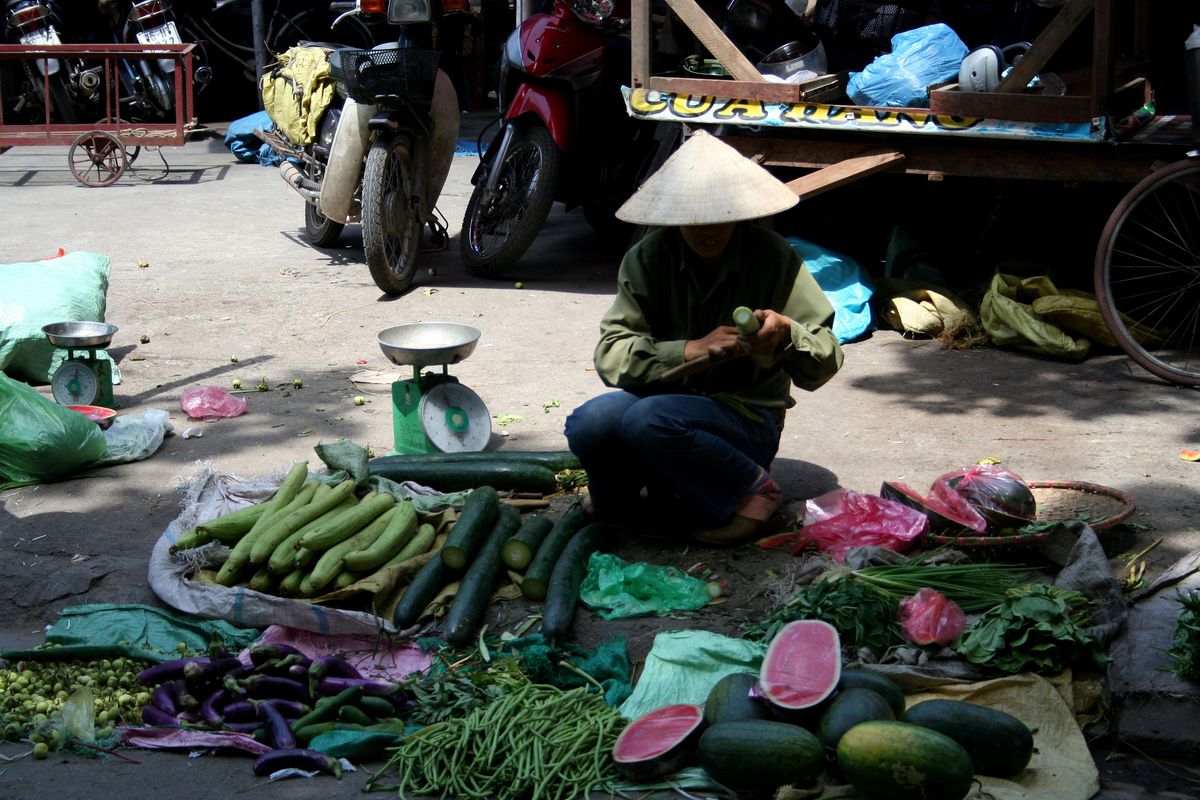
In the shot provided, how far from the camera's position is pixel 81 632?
3.60m

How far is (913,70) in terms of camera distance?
20.8 ft

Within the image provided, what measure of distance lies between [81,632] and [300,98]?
5.30 meters

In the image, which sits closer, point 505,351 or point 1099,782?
point 1099,782

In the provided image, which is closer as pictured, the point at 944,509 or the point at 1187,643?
the point at 1187,643

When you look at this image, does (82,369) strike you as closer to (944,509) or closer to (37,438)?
(37,438)

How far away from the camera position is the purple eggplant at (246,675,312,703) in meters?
3.19

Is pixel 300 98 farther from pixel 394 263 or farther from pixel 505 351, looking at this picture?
pixel 505 351

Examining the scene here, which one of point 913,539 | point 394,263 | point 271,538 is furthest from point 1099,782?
point 394,263

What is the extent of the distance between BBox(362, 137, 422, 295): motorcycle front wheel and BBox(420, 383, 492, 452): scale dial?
2.25m

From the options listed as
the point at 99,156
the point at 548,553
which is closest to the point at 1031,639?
the point at 548,553

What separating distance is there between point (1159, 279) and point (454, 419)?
4.17m

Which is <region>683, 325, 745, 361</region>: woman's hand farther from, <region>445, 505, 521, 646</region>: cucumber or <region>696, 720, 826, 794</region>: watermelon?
<region>696, 720, 826, 794</region>: watermelon

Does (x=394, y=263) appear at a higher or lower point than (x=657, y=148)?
lower

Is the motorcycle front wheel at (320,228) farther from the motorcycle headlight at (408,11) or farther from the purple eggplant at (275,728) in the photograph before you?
the purple eggplant at (275,728)
